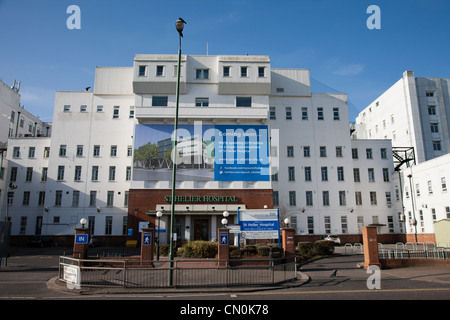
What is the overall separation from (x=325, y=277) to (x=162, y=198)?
82.4 ft

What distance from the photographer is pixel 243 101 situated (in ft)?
135

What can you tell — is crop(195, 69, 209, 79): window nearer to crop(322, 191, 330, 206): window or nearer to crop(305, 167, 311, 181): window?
crop(305, 167, 311, 181): window

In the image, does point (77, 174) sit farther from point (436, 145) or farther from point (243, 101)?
point (436, 145)

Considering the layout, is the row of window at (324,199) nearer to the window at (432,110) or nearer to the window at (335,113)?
the window at (335,113)

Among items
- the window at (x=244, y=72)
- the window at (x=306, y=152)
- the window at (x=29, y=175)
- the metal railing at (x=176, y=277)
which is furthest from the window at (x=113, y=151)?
the metal railing at (x=176, y=277)

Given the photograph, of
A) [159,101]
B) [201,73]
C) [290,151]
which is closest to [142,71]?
[159,101]

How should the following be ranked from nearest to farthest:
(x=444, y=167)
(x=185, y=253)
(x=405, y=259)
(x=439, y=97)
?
1. (x=405, y=259)
2. (x=185, y=253)
3. (x=444, y=167)
4. (x=439, y=97)

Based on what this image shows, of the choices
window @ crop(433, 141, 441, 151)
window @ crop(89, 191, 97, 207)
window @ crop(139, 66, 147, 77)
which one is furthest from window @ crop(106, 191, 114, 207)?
window @ crop(433, 141, 441, 151)

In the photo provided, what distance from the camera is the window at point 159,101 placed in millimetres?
40312
